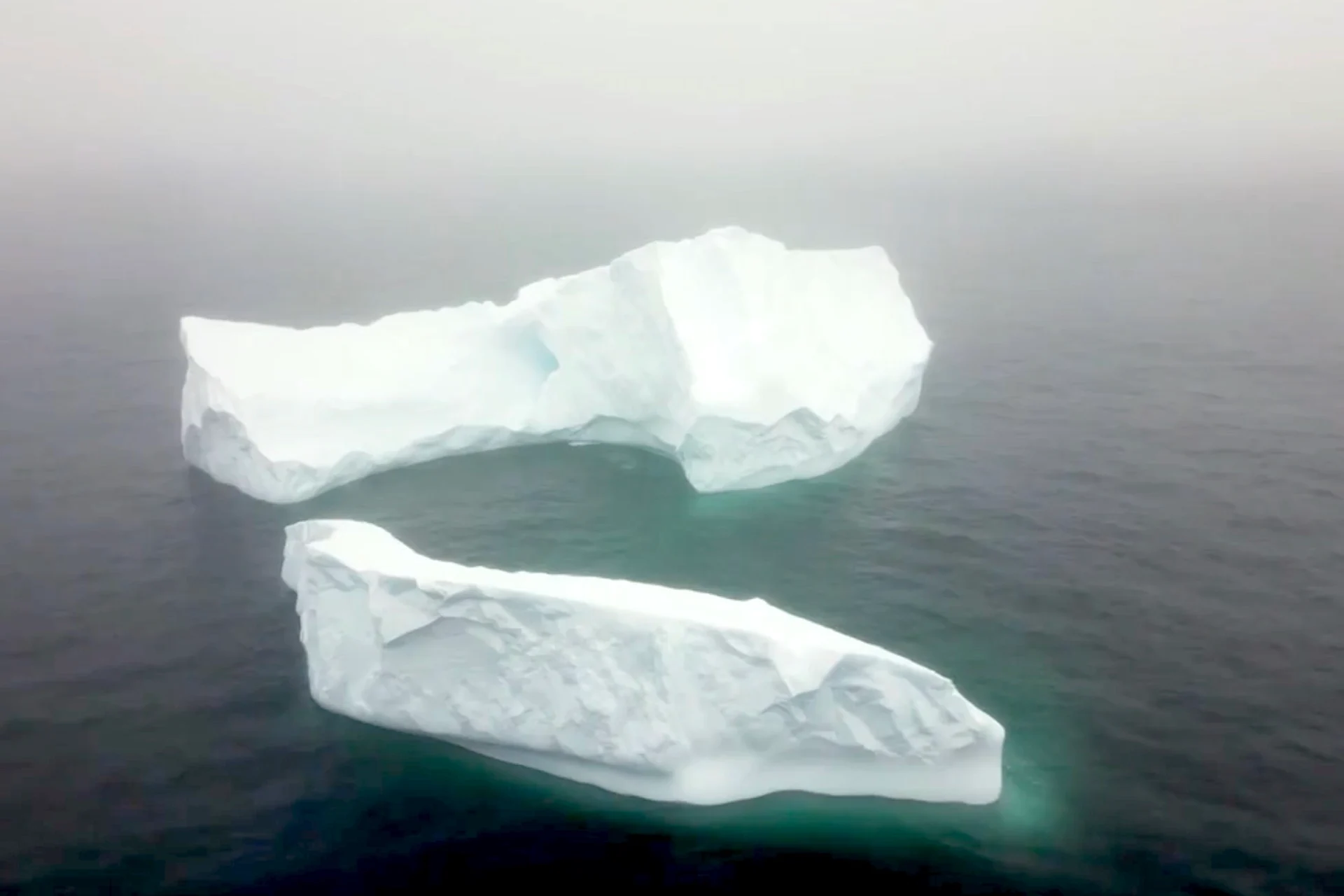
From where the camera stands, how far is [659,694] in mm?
12562

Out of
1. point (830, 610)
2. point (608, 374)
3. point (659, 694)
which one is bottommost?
point (830, 610)

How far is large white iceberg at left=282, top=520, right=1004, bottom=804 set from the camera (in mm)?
12305

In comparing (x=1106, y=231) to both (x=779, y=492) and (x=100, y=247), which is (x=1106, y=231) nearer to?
(x=779, y=492)

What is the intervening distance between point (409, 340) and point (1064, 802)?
17454 mm

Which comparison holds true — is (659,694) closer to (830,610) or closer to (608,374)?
(830,610)

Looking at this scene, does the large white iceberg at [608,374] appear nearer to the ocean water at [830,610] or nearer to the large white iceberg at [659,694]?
the ocean water at [830,610]

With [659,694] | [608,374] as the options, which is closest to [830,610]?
[659,694]

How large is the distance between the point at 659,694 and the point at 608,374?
1130 centimetres

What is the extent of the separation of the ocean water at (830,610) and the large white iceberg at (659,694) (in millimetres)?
434

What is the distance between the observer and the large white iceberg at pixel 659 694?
1230cm

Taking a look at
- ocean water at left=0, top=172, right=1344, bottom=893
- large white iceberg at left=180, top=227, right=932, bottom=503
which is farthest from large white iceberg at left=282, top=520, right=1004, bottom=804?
large white iceberg at left=180, top=227, right=932, bottom=503

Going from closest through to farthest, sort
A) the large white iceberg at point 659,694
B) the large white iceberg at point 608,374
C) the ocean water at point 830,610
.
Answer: the ocean water at point 830,610
the large white iceberg at point 659,694
the large white iceberg at point 608,374

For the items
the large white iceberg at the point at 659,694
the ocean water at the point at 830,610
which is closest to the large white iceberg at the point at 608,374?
the ocean water at the point at 830,610

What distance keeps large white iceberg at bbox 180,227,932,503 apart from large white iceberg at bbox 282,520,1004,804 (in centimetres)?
801
